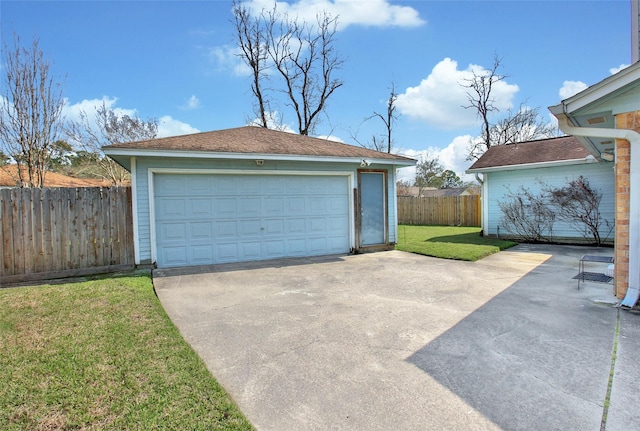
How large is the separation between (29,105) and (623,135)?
14235 mm

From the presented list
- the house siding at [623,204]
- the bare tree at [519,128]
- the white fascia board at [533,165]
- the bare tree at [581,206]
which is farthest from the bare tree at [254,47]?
the house siding at [623,204]

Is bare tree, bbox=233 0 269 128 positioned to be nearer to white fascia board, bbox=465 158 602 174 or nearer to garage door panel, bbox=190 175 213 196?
white fascia board, bbox=465 158 602 174

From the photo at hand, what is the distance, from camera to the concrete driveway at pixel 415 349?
2.24 m

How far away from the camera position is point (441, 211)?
19.4m

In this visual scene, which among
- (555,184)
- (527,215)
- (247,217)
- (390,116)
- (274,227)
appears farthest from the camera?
(390,116)

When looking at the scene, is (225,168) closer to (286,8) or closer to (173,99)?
(173,99)

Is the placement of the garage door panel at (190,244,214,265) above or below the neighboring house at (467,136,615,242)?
below

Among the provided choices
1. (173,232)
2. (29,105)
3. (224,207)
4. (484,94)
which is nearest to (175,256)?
(173,232)

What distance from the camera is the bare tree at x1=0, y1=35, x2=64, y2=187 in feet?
32.7

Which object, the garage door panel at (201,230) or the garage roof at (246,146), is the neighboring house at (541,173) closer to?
the garage roof at (246,146)

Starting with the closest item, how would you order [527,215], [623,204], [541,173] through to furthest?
[623,204]
[541,173]
[527,215]

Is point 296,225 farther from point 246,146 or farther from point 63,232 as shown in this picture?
point 63,232

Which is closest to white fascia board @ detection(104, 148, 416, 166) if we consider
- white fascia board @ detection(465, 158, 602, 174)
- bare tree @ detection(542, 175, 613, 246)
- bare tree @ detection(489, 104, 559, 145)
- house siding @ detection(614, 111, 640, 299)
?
white fascia board @ detection(465, 158, 602, 174)

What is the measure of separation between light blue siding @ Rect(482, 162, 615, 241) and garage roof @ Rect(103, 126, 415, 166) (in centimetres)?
454
